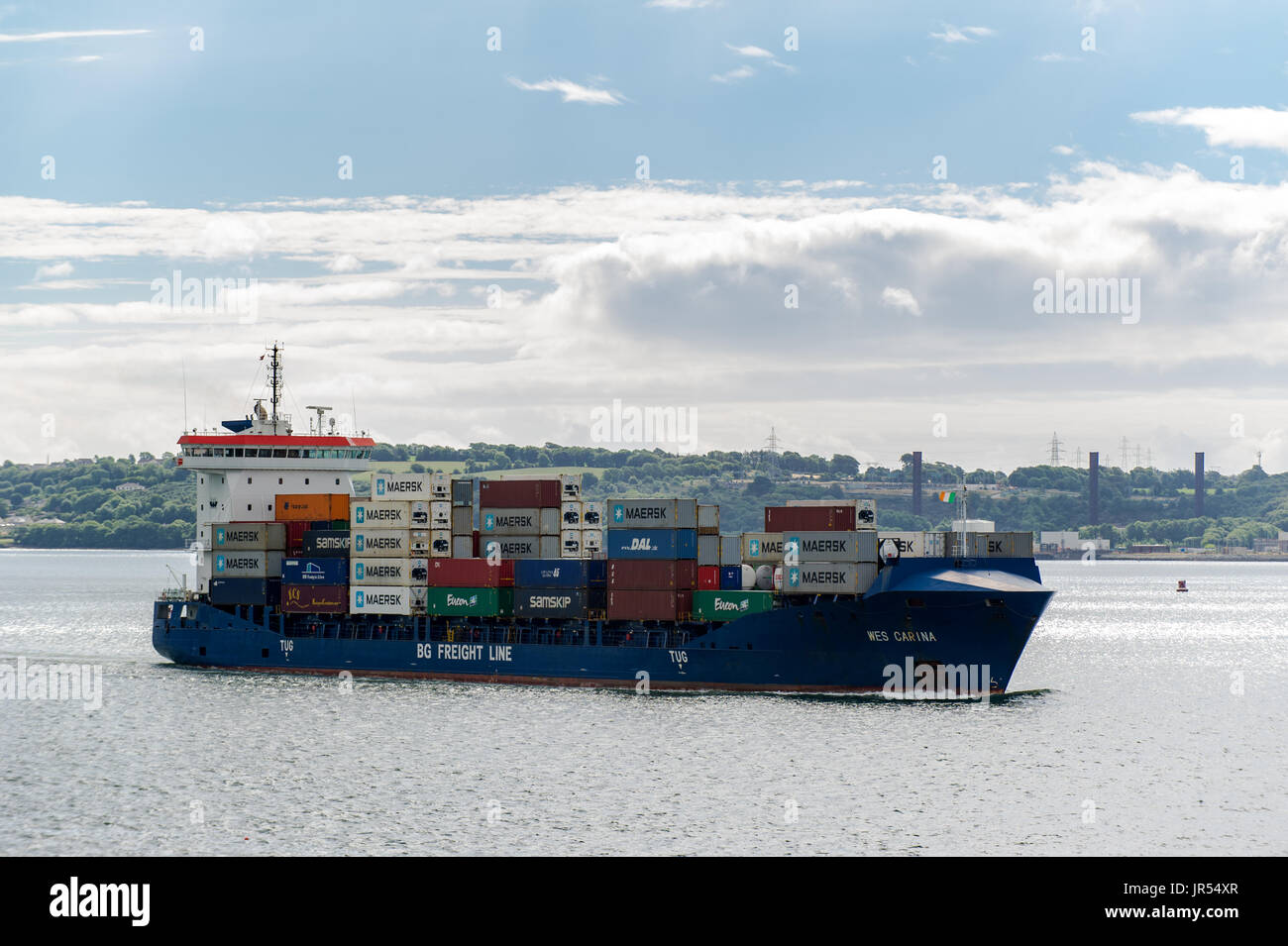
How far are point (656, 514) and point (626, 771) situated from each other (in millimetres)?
17645

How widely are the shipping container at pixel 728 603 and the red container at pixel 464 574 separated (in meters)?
9.87

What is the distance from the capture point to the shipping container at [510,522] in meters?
61.7

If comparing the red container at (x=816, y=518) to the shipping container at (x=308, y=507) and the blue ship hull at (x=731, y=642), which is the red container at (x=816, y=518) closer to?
the blue ship hull at (x=731, y=642)

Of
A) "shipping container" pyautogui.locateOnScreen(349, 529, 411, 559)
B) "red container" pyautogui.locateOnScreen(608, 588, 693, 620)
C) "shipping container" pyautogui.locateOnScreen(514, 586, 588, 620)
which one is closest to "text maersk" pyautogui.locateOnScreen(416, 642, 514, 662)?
"shipping container" pyautogui.locateOnScreen(514, 586, 588, 620)

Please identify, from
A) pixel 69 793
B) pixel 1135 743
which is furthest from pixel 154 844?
pixel 1135 743

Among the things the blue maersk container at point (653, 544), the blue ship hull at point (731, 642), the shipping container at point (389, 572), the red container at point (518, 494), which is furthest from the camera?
the red container at point (518, 494)

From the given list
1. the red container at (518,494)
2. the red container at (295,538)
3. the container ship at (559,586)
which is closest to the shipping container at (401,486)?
the container ship at (559,586)

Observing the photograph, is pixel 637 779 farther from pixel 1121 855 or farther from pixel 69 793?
pixel 69 793

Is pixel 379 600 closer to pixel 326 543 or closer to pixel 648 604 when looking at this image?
pixel 326 543

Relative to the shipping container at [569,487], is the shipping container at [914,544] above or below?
below

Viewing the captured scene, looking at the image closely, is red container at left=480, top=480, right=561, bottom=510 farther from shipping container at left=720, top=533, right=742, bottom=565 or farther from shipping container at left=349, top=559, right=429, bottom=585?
shipping container at left=720, top=533, right=742, bottom=565

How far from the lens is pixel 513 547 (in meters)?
61.8

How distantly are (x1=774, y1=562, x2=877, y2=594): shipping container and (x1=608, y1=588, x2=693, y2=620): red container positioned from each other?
495 centimetres
